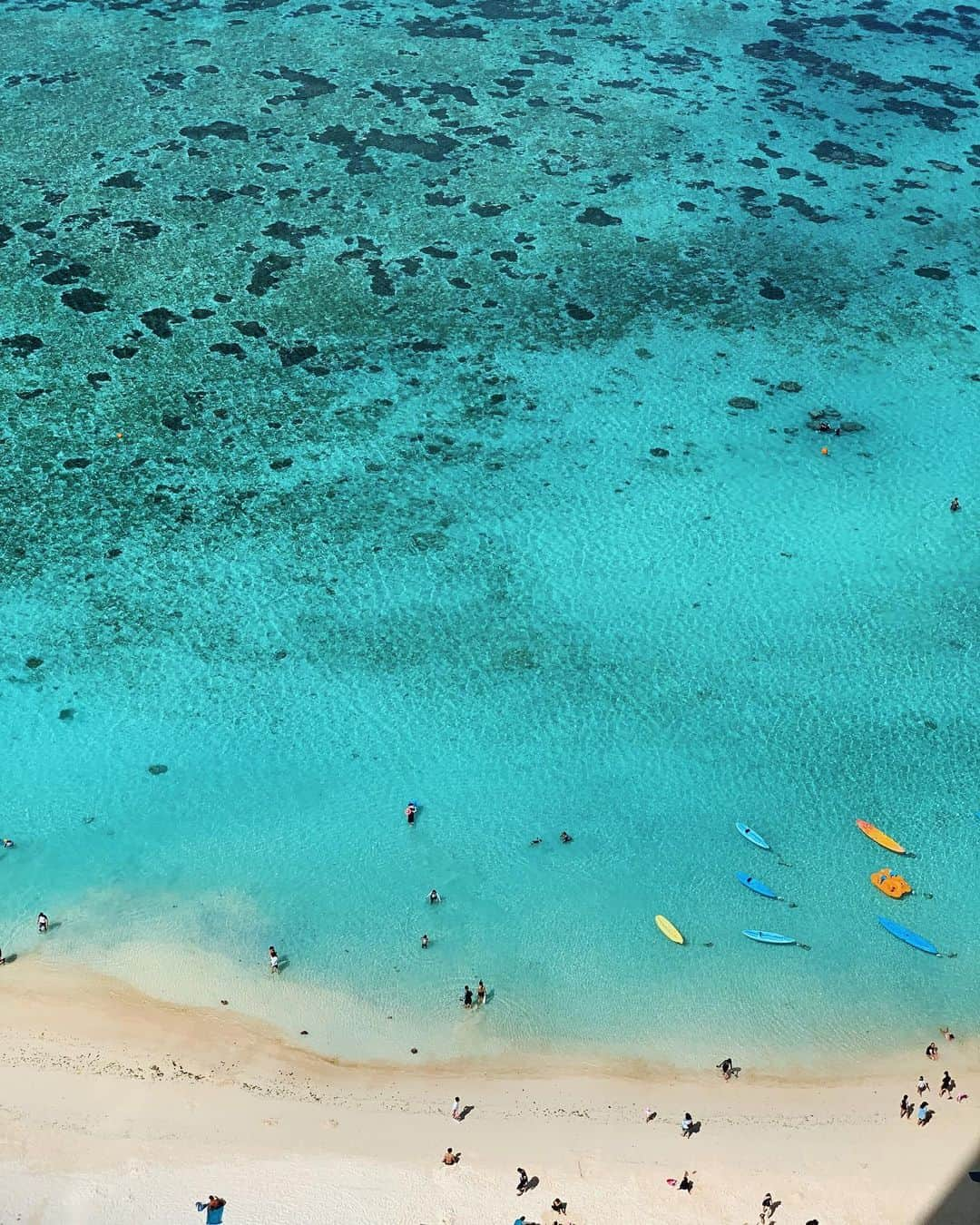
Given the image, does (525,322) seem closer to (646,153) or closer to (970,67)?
(646,153)

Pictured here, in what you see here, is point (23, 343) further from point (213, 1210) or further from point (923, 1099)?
point (923, 1099)

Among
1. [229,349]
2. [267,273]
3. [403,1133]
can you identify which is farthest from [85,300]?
[403,1133]

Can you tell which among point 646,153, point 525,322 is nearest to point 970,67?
point 646,153

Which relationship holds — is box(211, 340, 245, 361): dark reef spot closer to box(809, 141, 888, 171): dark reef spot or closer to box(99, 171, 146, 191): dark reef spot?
box(99, 171, 146, 191): dark reef spot

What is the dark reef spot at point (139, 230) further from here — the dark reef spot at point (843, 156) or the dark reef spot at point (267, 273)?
the dark reef spot at point (843, 156)

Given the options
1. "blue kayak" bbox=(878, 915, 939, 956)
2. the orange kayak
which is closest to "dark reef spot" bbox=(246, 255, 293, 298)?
the orange kayak
